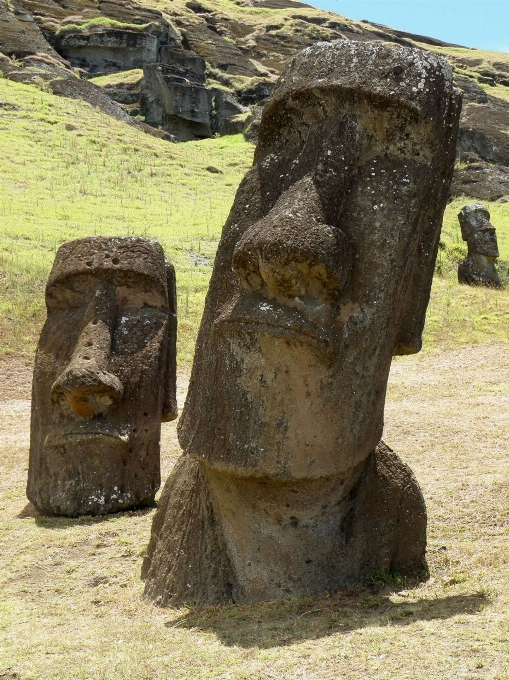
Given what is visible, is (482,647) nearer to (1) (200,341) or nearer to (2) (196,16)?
(1) (200,341)

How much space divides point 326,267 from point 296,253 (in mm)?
143

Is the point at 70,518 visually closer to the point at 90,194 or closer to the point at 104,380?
the point at 104,380

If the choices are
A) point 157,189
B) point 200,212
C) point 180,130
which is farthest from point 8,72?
point 200,212

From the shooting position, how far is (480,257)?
18.2 metres

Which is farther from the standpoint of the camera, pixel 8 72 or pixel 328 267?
pixel 8 72

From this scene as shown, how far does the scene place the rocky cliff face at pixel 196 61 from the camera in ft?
122

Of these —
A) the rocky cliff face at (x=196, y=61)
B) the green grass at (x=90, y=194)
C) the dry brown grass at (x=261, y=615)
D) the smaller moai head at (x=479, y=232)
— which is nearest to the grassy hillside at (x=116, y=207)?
the green grass at (x=90, y=194)

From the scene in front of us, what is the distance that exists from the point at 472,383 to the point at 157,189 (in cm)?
1599

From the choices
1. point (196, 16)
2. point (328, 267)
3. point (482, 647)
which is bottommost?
point (482, 647)

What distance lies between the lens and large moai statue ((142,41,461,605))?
4090 mm

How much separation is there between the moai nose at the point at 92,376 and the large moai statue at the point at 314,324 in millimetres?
2042

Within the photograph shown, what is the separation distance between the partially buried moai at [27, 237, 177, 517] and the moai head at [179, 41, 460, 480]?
2295 millimetres

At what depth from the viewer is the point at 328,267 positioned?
3998 mm

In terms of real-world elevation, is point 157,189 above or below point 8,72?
below
